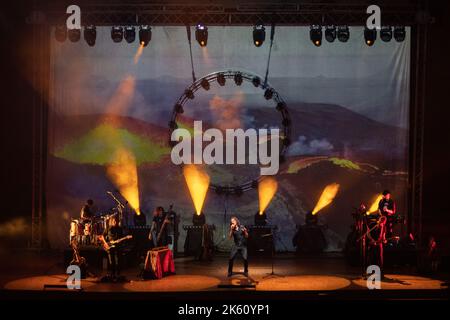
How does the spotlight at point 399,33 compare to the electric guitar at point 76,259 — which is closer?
the electric guitar at point 76,259

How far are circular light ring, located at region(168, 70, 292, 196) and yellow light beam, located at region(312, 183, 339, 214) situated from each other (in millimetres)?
1403

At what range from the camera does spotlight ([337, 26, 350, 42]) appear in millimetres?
13812

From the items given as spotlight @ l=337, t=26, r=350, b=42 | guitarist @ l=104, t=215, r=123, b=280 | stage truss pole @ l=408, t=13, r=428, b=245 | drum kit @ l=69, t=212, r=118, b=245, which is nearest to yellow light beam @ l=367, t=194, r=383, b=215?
stage truss pole @ l=408, t=13, r=428, b=245

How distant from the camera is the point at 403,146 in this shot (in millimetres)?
14867

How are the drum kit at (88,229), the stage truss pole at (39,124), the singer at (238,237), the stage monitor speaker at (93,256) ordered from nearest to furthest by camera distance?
1. the singer at (238,237)
2. the drum kit at (88,229)
3. the stage monitor speaker at (93,256)
4. the stage truss pole at (39,124)

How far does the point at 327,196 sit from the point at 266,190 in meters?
1.56

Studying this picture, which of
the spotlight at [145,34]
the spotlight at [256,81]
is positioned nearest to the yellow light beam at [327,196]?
the spotlight at [256,81]

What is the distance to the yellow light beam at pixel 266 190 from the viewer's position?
14.9 m

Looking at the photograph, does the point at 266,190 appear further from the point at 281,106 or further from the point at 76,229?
the point at 76,229

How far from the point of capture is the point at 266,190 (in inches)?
587

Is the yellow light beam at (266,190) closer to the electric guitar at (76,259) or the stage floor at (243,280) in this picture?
the stage floor at (243,280)

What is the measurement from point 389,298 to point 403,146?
659 centimetres

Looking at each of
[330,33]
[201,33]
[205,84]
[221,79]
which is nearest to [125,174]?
[205,84]

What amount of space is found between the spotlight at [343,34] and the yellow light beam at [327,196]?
3631 mm
